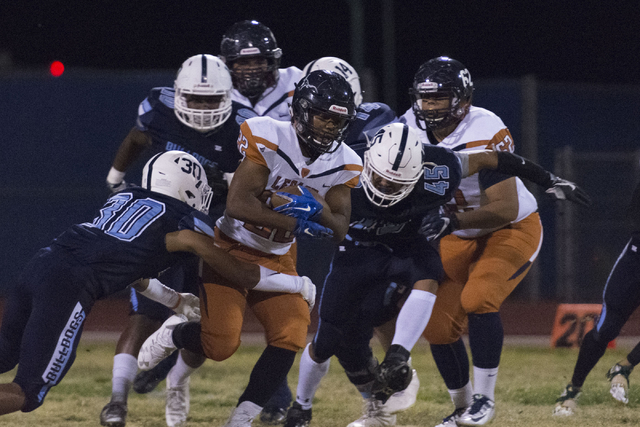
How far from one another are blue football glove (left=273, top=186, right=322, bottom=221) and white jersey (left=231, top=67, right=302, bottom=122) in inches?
58.3

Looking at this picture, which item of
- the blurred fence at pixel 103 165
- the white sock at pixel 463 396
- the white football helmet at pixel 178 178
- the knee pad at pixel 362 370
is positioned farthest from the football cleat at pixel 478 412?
the blurred fence at pixel 103 165

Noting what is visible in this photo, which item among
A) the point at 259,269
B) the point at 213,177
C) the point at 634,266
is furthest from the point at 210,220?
the point at 634,266

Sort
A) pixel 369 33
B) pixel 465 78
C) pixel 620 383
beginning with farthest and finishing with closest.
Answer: pixel 369 33 → pixel 620 383 → pixel 465 78

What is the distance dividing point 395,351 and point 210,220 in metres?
1.05

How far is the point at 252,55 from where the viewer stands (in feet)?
18.0

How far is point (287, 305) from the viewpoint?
4.25m

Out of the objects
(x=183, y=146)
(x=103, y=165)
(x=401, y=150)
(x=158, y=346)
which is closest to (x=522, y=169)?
(x=401, y=150)

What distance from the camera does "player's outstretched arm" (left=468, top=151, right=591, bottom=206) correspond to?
4598 millimetres

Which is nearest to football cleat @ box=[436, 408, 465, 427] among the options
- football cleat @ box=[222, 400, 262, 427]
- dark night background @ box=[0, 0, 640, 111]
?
football cleat @ box=[222, 400, 262, 427]

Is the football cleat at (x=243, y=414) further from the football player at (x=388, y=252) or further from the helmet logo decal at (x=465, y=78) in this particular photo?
the helmet logo decal at (x=465, y=78)

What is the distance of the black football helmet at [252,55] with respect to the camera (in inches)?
216

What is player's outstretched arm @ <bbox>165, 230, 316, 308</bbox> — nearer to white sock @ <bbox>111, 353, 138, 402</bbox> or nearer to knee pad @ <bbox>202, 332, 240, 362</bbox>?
knee pad @ <bbox>202, 332, 240, 362</bbox>

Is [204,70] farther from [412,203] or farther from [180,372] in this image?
[180,372]

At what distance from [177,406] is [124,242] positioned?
124 centimetres
